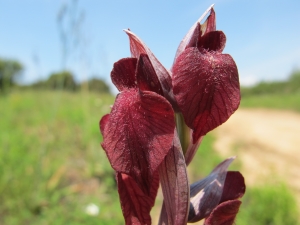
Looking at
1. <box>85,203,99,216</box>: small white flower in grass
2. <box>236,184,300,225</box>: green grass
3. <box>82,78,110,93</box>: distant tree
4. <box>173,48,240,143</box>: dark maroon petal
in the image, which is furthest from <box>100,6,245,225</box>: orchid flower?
<box>82,78,110,93</box>: distant tree

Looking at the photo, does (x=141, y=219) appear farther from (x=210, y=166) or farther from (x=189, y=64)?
(x=210, y=166)

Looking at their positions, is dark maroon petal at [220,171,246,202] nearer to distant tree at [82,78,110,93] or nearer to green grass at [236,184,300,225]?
green grass at [236,184,300,225]

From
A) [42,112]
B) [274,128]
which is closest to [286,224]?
[42,112]

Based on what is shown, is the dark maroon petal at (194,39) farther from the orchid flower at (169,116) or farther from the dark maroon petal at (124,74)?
the dark maroon petal at (124,74)

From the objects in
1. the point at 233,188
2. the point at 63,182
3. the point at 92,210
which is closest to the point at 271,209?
the point at 92,210

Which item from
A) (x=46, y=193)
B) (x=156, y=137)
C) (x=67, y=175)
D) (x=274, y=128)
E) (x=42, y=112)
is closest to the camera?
(x=156, y=137)

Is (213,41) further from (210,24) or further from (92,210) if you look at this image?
(92,210)

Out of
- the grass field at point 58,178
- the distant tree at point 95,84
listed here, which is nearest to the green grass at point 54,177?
the grass field at point 58,178
